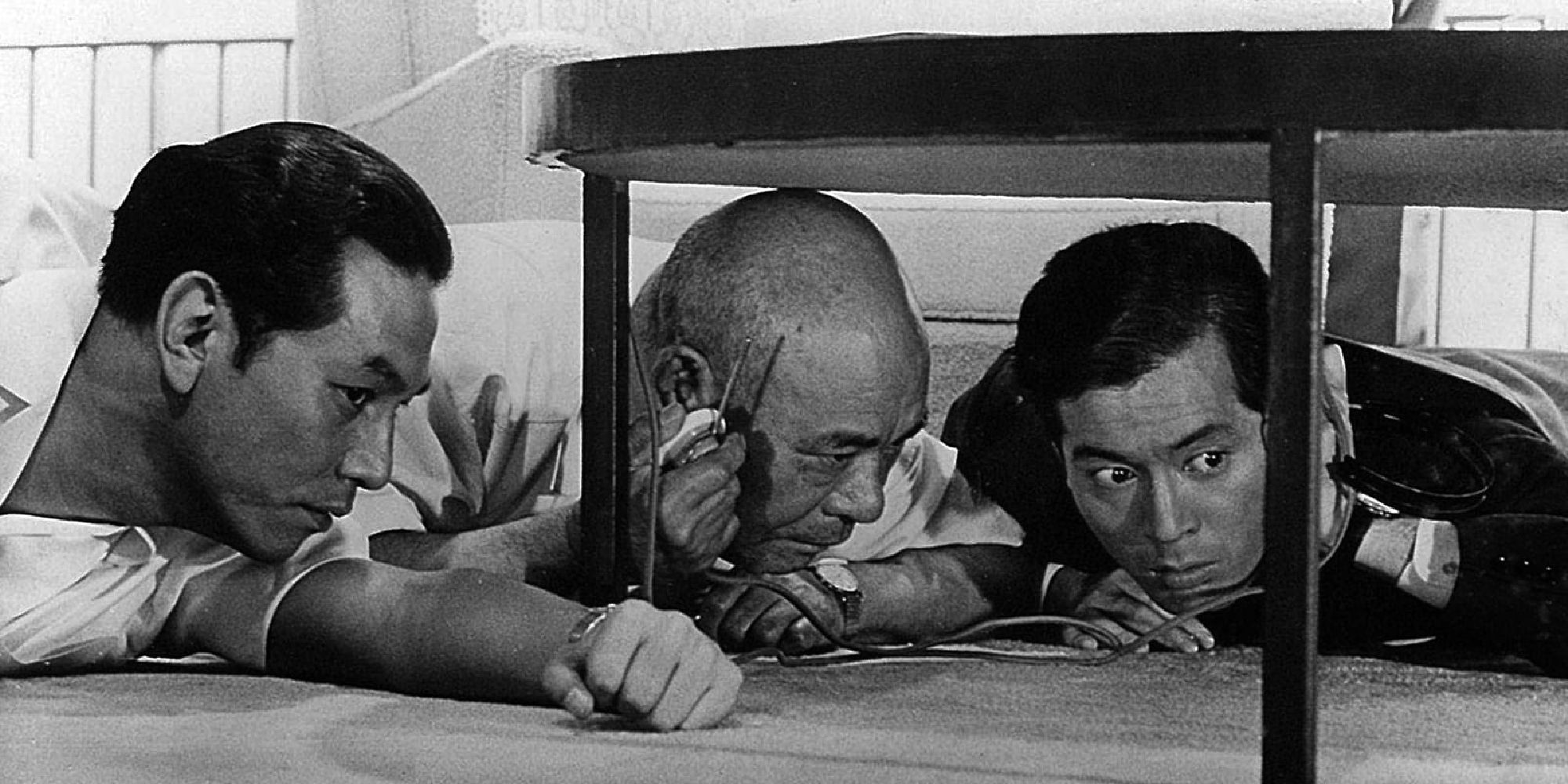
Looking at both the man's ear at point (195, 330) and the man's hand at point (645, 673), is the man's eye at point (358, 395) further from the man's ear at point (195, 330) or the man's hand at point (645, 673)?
the man's hand at point (645, 673)

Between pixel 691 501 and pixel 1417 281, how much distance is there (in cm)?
58

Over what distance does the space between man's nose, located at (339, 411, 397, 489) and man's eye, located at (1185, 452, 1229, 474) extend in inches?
21.8

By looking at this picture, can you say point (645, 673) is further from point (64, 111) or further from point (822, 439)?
point (64, 111)

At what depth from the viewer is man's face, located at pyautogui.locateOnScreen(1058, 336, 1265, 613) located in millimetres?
1285

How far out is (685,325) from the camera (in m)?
1.36

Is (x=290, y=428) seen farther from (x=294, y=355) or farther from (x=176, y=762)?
(x=176, y=762)

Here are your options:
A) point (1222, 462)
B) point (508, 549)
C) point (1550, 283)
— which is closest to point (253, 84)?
point (508, 549)

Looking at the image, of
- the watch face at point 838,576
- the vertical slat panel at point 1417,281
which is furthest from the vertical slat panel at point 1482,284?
the watch face at point 838,576

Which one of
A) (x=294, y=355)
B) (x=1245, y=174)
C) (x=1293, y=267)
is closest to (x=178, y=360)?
(x=294, y=355)

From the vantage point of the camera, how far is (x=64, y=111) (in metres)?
1.26

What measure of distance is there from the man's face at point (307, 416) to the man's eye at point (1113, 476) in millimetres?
484

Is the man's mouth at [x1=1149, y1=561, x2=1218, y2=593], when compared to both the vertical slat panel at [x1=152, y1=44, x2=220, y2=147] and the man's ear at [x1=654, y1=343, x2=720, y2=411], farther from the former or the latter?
the vertical slat panel at [x1=152, y1=44, x2=220, y2=147]

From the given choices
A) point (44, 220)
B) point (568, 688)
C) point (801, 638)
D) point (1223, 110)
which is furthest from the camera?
point (801, 638)

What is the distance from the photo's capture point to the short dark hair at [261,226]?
121cm
